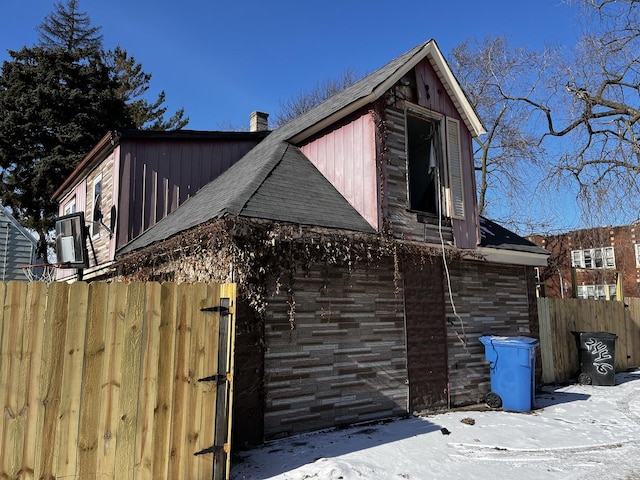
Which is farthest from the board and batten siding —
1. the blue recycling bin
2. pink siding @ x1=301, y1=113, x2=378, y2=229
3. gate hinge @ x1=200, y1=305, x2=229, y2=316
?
the blue recycling bin

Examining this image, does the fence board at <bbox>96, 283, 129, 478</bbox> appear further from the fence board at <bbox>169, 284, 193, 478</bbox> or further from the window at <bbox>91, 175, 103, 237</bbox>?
the window at <bbox>91, 175, 103, 237</bbox>

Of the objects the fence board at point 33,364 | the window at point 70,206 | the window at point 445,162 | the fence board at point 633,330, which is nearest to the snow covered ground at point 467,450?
the fence board at point 33,364

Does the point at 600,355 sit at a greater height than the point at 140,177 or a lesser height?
lesser

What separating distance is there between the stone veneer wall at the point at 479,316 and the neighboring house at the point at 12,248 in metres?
13.7

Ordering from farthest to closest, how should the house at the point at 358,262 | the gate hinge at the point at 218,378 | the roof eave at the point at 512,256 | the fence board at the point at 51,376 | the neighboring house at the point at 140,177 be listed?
the neighboring house at the point at 140,177, the roof eave at the point at 512,256, the house at the point at 358,262, the gate hinge at the point at 218,378, the fence board at the point at 51,376

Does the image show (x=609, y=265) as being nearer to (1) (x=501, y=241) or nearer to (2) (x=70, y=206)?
(1) (x=501, y=241)

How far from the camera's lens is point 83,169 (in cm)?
1131

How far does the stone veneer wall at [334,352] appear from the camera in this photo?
5891 millimetres

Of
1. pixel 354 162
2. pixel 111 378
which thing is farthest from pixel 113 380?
pixel 354 162

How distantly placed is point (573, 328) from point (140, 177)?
10597mm

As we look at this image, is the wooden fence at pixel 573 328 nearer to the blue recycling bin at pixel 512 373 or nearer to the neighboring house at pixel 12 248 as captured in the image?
the blue recycling bin at pixel 512 373

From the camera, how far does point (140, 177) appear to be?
9.38 metres

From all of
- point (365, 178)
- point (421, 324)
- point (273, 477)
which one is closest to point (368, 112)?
point (365, 178)

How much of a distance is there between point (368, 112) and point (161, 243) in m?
3.92
